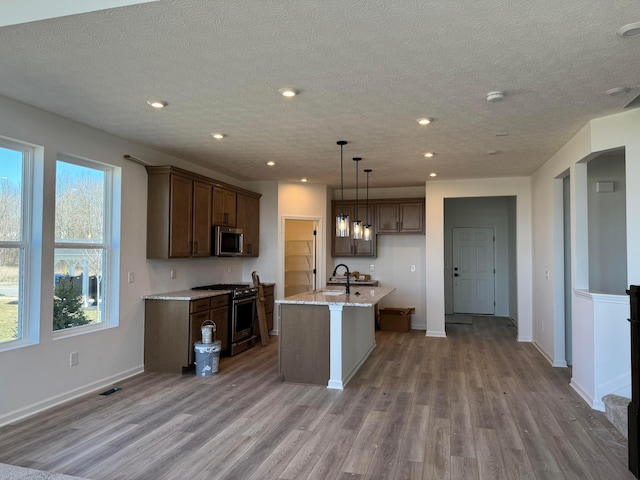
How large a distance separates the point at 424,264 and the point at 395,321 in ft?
3.88

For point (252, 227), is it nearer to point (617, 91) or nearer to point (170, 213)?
point (170, 213)

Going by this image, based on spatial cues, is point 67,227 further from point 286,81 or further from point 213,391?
point 286,81

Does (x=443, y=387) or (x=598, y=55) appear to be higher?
(x=598, y=55)

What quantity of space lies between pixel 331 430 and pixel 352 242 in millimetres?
4936

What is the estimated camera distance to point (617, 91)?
325 cm

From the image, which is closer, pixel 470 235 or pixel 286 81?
pixel 286 81

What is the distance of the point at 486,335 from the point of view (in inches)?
285

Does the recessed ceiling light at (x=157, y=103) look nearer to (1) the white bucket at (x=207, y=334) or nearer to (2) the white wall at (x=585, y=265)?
(1) the white bucket at (x=207, y=334)

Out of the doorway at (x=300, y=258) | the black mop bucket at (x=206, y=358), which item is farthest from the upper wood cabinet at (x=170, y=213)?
the doorway at (x=300, y=258)

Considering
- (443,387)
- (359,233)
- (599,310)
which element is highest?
(359,233)

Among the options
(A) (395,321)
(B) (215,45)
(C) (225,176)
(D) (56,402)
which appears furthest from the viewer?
(A) (395,321)

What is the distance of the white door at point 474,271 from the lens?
30.7 feet

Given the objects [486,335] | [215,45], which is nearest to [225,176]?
[215,45]

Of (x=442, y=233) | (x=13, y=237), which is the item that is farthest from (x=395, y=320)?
(x=13, y=237)
